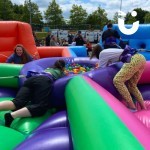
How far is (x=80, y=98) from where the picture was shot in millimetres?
2311

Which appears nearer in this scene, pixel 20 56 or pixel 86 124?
pixel 86 124

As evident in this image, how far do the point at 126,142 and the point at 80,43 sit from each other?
8.61m

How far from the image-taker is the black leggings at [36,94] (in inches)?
123

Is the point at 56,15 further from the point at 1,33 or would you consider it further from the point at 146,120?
the point at 146,120

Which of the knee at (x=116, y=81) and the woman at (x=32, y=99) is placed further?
the knee at (x=116, y=81)

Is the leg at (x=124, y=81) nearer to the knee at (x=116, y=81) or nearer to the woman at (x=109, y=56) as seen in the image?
the knee at (x=116, y=81)

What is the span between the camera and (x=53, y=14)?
35750 mm

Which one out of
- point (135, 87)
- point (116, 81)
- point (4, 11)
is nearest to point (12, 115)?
point (116, 81)

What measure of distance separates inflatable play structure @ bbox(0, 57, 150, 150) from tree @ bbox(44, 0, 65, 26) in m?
33.0

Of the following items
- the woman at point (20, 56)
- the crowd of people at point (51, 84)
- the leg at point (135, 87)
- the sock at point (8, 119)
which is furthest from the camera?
the woman at point (20, 56)

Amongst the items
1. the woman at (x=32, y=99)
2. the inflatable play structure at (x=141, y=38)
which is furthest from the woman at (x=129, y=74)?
the inflatable play structure at (x=141, y=38)

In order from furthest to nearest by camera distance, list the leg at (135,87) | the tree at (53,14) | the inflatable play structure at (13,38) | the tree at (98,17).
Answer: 1. the tree at (98,17)
2. the tree at (53,14)
3. the inflatable play structure at (13,38)
4. the leg at (135,87)

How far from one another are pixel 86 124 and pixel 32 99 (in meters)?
1.53

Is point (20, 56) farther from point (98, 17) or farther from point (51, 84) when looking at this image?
point (98, 17)
